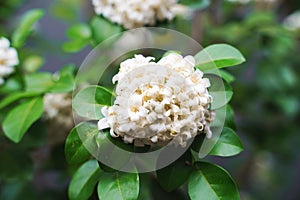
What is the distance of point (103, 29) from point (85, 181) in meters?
0.29

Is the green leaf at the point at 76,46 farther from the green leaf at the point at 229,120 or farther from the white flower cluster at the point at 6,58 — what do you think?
the green leaf at the point at 229,120

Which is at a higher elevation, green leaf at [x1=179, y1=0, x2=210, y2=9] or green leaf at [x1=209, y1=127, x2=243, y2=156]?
green leaf at [x1=179, y1=0, x2=210, y2=9]

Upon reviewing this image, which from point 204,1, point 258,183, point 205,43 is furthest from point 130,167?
point 258,183

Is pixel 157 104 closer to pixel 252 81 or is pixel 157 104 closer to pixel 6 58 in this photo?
pixel 6 58

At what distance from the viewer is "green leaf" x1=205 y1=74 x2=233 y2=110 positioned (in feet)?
2.01

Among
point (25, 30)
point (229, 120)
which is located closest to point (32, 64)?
point (25, 30)

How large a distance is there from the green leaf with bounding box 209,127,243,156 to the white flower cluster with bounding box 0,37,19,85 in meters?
0.39

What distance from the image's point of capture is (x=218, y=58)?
0.63 metres

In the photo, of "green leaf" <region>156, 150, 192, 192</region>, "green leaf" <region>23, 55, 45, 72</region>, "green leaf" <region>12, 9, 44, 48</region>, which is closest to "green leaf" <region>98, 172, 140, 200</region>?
"green leaf" <region>156, 150, 192, 192</region>

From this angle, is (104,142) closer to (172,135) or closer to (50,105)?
(172,135)

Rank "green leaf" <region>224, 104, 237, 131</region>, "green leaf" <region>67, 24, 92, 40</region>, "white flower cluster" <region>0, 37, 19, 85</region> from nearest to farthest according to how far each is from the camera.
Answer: "green leaf" <region>224, 104, 237, 131</region> < "white flower cluster" <region>0, 37, 19, 85</region> < "green leaf" <region>67, 24, 92, 40</region>

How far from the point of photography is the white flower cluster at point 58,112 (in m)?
0.84

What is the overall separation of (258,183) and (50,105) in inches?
43.0

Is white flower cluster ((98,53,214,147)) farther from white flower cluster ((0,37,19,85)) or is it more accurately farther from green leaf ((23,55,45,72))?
green leaf ((23,55,45,72))
